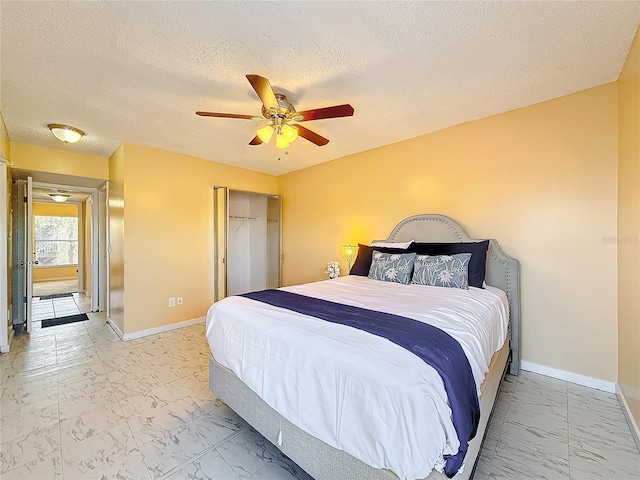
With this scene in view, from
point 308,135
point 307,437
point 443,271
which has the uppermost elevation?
point 308,135

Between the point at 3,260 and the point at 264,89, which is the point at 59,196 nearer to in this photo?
the point at 3,260

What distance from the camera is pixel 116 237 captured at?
12.7 ft

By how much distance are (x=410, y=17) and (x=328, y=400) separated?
2.12 m

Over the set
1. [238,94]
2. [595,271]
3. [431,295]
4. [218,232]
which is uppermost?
[238,94]

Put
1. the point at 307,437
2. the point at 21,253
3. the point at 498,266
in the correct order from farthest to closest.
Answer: the point at 21,253
the point at 498,266
the point at 307,437

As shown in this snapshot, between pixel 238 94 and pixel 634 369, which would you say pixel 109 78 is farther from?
pixel 634 369

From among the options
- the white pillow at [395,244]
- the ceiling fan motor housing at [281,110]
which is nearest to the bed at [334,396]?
the white pillow at [395,244]

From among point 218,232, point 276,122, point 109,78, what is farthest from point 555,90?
point 218,232

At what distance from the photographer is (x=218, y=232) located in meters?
4.45

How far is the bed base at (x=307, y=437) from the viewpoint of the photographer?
1191 mm

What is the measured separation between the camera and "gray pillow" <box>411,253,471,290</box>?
2535mm

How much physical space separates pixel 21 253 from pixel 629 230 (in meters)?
6.91

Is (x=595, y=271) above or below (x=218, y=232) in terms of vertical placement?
below

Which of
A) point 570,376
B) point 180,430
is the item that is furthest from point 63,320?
point 570,376
